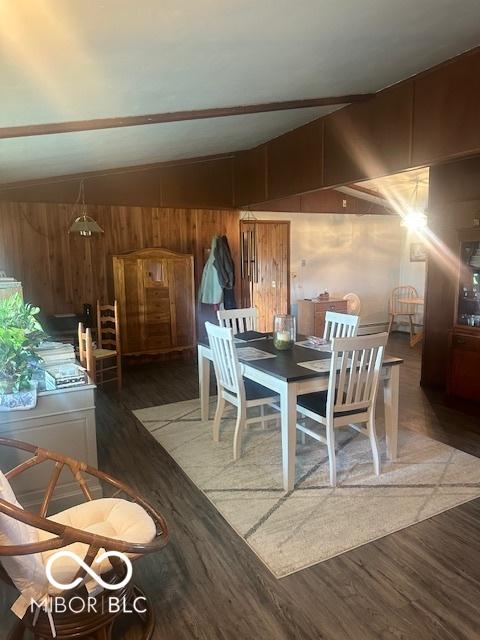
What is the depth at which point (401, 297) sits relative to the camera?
8500 mm

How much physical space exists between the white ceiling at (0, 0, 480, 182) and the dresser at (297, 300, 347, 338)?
3838mm

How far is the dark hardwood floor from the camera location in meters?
1.77

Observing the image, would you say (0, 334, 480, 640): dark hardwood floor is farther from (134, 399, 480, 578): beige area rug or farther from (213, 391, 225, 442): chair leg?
(213, 391, 225, 442): chair leg

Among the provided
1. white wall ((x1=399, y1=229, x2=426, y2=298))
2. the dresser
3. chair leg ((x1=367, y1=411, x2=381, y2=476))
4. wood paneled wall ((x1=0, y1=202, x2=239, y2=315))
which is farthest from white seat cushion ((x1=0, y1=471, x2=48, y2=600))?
white wall ((x1=399, y1=229, x2=426, y2=298))

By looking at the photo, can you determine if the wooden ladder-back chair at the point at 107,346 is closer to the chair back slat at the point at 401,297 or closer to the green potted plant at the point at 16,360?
the green potted plant at the point at 16,360

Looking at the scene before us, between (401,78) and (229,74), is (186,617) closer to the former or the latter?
(229,74)

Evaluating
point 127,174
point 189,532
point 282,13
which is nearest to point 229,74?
point 282,13

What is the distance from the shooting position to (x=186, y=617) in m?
1.84

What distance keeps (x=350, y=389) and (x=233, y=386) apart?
85cm

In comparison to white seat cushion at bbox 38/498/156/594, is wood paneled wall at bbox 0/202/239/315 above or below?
above

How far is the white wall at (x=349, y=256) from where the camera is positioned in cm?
756

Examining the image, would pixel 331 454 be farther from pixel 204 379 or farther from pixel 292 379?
pixel 204 379

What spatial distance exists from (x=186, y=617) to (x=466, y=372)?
357cm

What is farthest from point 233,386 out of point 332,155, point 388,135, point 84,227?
point 84,227
